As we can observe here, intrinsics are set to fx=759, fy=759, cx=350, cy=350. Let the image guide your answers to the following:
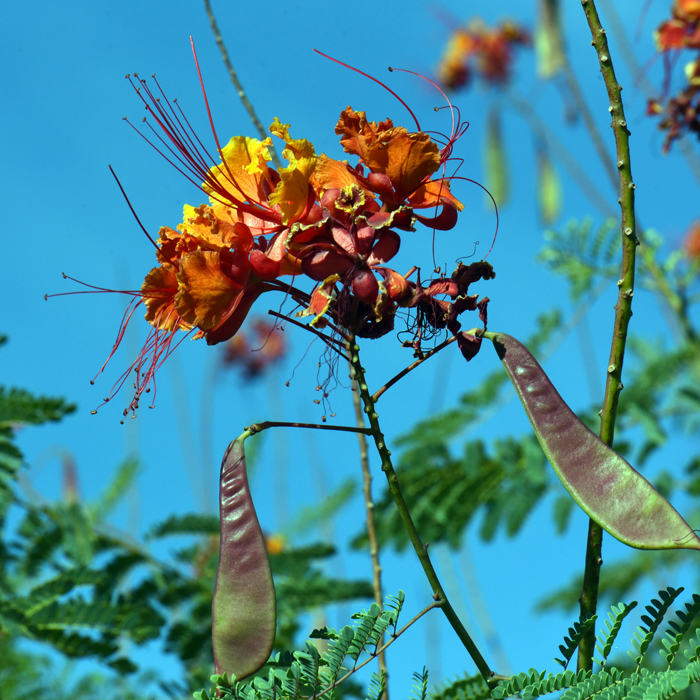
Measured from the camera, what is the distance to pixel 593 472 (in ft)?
4.21

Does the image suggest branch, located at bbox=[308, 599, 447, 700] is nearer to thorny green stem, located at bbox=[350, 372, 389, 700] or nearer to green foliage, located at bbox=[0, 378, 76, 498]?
thorny green stem, located at bbox=[350, 372, 389, 700]

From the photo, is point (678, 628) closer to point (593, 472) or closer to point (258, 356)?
point (593, 472)

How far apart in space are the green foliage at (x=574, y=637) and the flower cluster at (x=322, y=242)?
0.56 metres

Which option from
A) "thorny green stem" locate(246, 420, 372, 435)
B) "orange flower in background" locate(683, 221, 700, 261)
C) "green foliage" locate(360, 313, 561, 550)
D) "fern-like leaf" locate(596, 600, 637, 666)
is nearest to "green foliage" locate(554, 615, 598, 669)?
"fern-like leaf" locate(596, 600, 637, 666)

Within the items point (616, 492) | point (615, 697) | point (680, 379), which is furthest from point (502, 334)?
point (680, 379)

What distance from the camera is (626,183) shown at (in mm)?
1391

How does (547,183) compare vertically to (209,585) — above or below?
above

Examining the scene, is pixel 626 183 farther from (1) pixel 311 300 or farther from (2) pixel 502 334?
(1) pixel 311 300

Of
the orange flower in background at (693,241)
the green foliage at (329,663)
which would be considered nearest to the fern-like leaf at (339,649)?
the green foliage at (329,663)

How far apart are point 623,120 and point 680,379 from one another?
10.8 feet

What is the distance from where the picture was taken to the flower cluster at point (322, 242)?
4.58ft

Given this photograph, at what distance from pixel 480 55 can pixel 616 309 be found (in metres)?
6.92

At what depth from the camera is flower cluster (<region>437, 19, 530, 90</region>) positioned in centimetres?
746

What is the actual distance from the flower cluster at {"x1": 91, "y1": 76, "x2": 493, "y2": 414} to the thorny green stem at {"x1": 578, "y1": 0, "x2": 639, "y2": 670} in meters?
0.25
